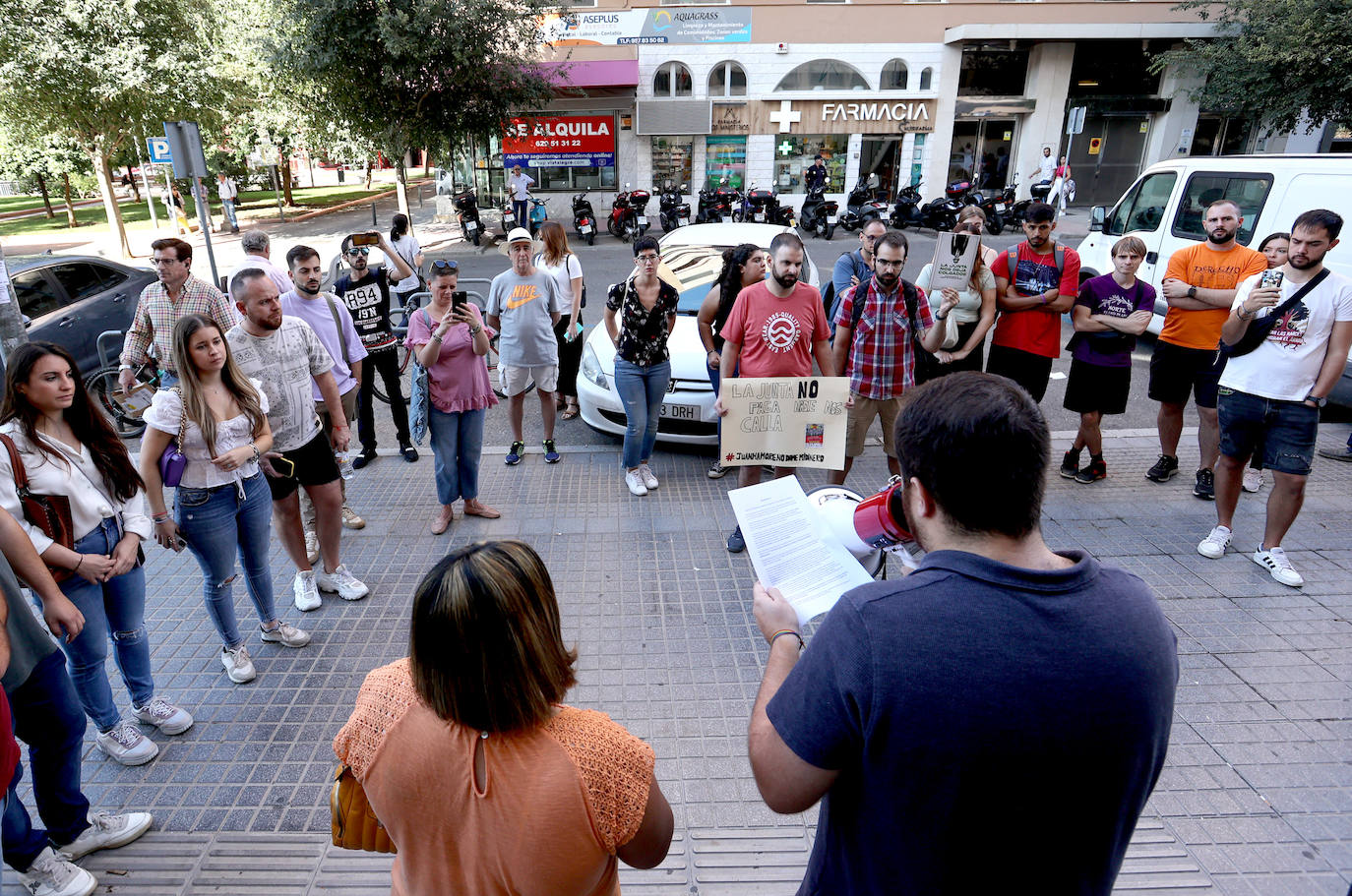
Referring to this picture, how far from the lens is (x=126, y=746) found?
10.5ft

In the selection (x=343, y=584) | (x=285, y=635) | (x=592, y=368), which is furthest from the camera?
(x=592, y=368)

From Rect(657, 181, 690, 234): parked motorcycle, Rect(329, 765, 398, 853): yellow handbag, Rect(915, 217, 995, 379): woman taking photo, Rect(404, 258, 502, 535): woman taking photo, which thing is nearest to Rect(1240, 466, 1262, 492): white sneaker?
Rect(915, 217, 995, 379): woman taking photo

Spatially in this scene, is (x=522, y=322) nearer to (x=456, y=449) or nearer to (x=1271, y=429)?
(x=456, y=449)

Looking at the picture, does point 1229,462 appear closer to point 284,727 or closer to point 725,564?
point 725,564

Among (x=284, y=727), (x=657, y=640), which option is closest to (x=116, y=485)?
(x=284, y=727)

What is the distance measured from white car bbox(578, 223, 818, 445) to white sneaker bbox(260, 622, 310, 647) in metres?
2.79

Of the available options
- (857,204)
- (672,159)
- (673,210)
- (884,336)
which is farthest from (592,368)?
(672,159)

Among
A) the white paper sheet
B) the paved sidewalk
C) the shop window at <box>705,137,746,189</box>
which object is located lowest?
the paved sidewalk

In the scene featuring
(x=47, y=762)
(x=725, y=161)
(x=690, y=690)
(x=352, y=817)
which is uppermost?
(x=725, y=161)

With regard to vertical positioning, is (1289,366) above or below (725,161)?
below

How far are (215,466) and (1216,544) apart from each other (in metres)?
5.51

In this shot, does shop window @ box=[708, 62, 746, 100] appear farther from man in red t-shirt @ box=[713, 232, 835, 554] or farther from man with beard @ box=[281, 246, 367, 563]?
man in red t-shirt @ box=[713, 232, 835, 554]

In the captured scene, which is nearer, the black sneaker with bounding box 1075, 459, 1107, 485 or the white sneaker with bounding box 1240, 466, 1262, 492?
the white sneaker with bounding box 1240, 466, 1262, 492

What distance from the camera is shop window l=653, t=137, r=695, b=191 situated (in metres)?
23.1
